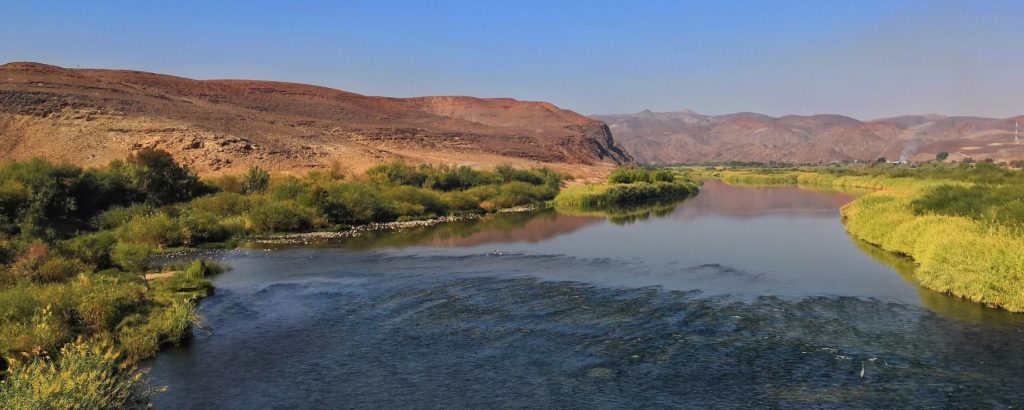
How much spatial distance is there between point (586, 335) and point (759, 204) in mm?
42941

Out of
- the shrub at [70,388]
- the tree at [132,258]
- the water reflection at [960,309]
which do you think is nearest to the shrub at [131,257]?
the tree at [132,258]

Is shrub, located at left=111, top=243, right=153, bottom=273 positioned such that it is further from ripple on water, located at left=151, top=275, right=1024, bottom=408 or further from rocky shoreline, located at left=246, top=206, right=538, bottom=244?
rocky shoreline, located at left=246, top=206, right=538, bottom=244

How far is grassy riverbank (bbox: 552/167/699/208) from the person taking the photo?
5406 cm

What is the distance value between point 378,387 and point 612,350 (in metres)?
4.74

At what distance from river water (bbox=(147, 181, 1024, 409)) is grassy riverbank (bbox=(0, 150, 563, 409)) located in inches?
53.0

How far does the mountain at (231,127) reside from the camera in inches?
2041

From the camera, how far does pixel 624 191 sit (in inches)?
2304

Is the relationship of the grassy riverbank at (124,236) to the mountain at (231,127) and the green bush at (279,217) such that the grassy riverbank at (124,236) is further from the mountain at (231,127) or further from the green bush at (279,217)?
the mountain at (231,127)

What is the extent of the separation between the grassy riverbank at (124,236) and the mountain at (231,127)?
1222 cm

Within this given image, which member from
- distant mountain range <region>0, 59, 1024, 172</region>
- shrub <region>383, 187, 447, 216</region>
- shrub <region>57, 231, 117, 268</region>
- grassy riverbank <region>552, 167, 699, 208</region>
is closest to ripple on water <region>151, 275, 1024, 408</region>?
shrub <region>57, 231, 117, 268</region>

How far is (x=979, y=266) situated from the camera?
1734cm

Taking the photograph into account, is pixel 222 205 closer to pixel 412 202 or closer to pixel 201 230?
pixel 201 230

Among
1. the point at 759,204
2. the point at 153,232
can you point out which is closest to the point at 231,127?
the point at 153,232

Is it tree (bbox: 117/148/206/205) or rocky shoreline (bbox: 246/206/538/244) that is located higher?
tree (bbox: 117/148/206/205)
